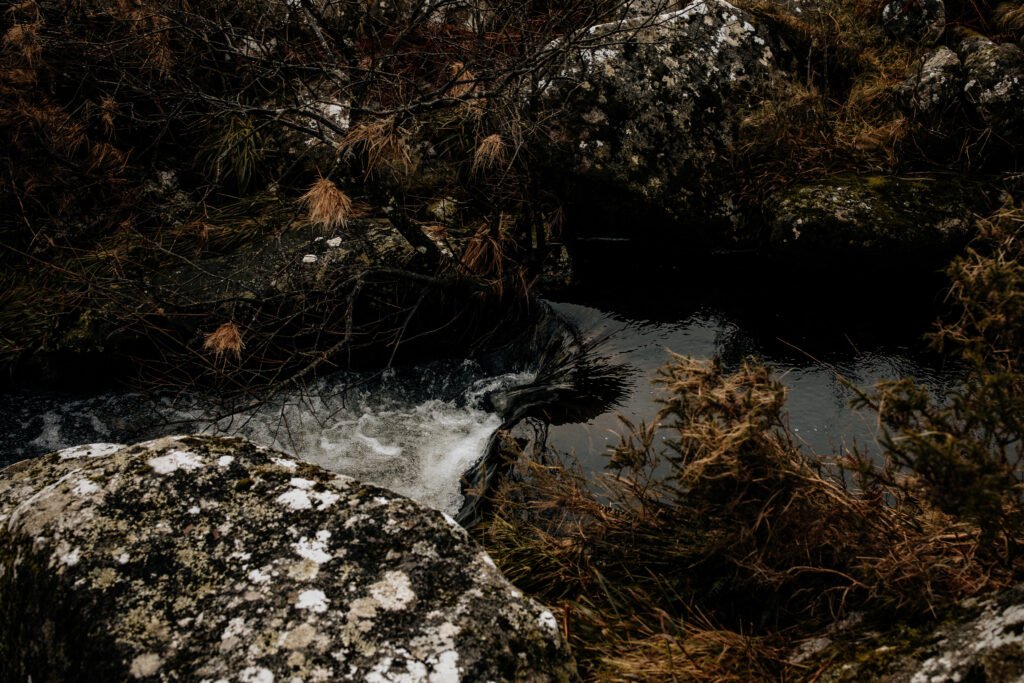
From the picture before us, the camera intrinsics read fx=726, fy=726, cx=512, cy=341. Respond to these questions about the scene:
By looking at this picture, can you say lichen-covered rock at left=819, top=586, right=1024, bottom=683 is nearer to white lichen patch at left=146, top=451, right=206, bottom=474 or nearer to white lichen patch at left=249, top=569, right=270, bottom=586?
white lichen patch at left=249, top=569, right=270, bottom=586

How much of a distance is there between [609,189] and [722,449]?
351 cm

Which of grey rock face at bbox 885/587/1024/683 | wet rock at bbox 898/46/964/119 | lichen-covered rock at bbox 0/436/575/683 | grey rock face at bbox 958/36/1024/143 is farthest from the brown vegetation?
wet rock at bbox 898/46/964/119

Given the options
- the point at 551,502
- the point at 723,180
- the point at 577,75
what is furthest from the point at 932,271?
the point at 551,502

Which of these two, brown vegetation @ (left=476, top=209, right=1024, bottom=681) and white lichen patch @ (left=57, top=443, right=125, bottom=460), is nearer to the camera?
brown vegetation @ (left=476, top=209, right=1024, bottom=681)

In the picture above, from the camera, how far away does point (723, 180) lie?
5.72 meters

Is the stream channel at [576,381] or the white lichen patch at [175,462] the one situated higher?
the white lichen patch at [175,462]

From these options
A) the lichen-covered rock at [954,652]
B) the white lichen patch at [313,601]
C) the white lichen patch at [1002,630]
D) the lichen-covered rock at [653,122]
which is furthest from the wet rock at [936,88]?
the white lichen patch at [313,601]

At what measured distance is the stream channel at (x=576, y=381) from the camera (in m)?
4.59

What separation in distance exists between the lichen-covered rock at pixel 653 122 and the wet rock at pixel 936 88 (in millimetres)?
1110

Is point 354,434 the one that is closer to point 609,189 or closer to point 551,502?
point 551,502

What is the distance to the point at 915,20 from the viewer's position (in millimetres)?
6254

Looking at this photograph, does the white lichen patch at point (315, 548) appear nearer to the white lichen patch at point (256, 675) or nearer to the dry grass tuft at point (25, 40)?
the white lichen patch at point (256, 675)

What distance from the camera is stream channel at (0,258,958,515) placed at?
15.0ft

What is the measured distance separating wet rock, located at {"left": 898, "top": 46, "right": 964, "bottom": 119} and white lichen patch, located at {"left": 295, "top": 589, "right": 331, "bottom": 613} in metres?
5.56
